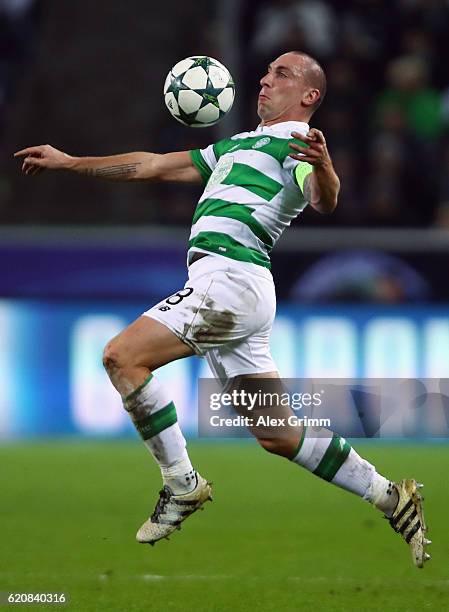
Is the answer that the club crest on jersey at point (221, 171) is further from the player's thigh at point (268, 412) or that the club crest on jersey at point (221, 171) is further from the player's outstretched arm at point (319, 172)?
the player's thigh at point (268, 412)

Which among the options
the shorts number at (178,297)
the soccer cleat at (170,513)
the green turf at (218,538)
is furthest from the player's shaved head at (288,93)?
the green turf at (218,538)

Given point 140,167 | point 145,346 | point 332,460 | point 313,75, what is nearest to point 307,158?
point 313,75

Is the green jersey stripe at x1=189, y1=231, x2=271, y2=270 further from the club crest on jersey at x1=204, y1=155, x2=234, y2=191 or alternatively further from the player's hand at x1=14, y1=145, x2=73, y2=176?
the player's hand at x1=14, y1=145, x2=73, y2=176

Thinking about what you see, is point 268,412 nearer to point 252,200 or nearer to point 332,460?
point 332,460

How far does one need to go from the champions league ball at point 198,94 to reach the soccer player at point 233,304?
169mm

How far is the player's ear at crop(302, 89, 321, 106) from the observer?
6.66 m

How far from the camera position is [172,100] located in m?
6.69

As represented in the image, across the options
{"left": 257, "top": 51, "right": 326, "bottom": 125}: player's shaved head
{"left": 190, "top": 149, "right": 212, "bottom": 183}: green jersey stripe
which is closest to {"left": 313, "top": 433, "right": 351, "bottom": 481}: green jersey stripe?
{"left": 190, "top": 149, "right": 212, "bottom": 183}: green jersey stripe

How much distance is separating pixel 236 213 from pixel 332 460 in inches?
47.6

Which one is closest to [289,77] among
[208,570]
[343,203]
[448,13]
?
[208,570]

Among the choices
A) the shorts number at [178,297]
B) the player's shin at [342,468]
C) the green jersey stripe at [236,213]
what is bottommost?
the player's shin at [342,468]

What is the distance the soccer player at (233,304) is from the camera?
242 inches

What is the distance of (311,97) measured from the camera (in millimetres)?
6680

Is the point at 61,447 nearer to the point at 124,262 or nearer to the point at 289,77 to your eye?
the point at 124,262
